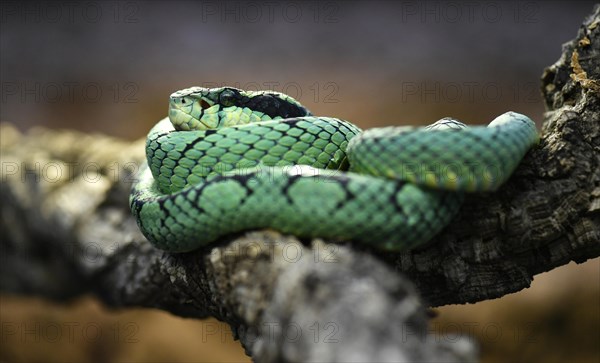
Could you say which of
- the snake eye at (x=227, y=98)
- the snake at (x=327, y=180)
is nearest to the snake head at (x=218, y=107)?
the snake eye at (x=227, y=98)

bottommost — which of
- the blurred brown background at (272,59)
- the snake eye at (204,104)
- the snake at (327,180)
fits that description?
the blurred brown background at (272,59)

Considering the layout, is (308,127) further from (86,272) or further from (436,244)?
(86,272)

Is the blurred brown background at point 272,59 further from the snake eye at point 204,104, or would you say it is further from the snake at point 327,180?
the snake at point 327,180

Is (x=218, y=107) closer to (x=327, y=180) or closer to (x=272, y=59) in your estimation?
(x=327, y=180)

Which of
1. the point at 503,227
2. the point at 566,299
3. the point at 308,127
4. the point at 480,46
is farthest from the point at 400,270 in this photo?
the point at 480,46

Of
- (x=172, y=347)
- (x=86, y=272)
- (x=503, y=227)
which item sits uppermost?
(x=503, y=227)

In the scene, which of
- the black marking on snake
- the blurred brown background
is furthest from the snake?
the blurred brown background

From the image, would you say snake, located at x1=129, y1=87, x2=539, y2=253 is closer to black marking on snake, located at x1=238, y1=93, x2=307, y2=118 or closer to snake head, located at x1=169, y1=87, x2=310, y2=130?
snake head, located at x1=169, y1=87, x2=310, y2=130
